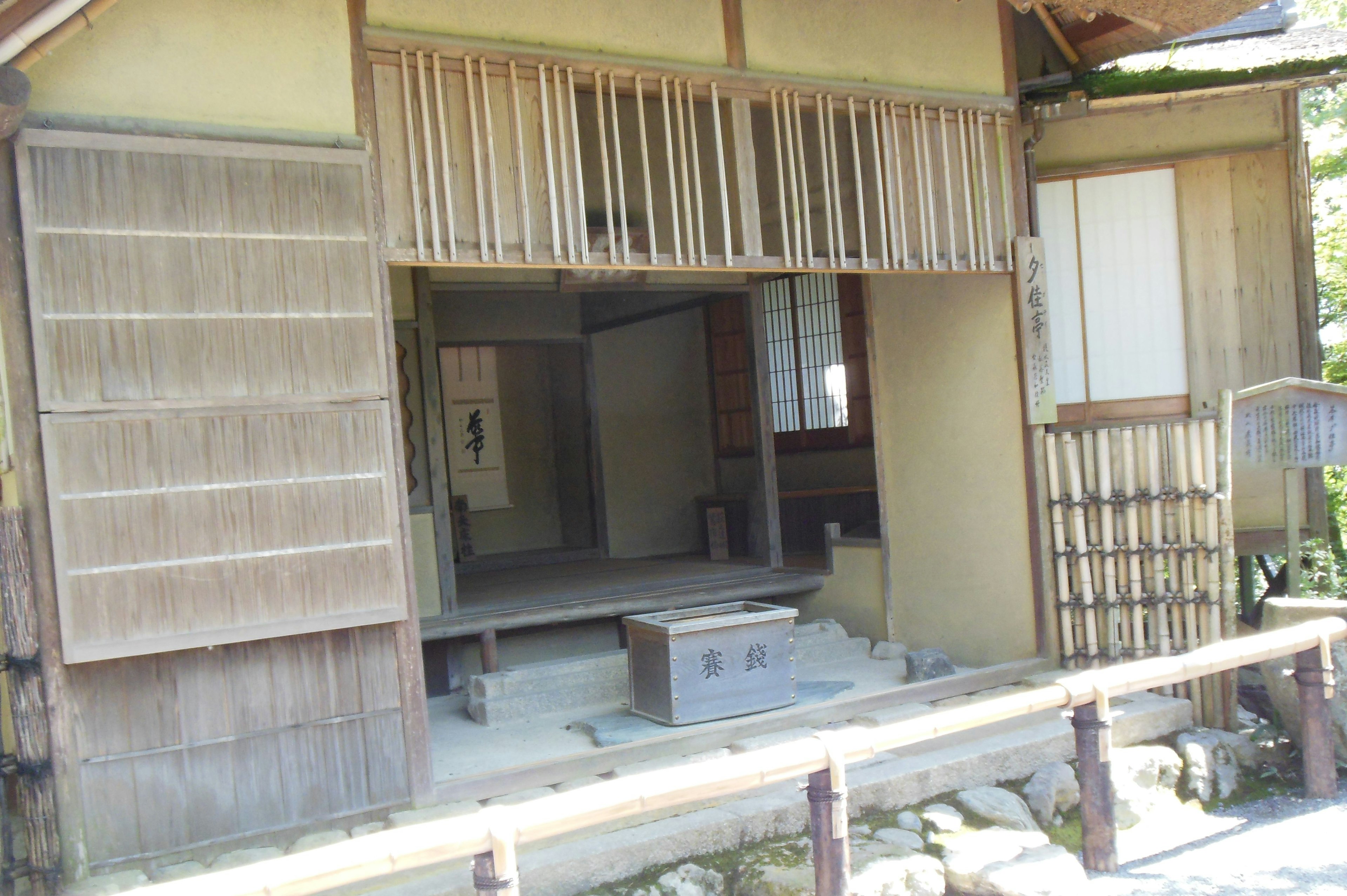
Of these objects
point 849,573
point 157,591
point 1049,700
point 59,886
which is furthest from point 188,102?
point 849,573

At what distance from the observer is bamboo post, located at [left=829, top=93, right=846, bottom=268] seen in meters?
5.73

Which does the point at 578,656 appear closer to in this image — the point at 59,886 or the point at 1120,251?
the point at 59,886

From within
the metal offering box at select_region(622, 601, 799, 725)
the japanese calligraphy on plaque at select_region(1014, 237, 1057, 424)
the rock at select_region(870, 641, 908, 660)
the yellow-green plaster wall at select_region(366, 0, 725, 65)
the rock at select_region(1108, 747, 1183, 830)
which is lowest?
the rock at select_region(1108, 747, 1183, 830)

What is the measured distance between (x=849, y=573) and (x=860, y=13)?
12.6ft

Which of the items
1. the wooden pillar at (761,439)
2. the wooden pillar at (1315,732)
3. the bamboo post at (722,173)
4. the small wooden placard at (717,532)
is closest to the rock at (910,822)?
the wooden pillar at (1315,732)

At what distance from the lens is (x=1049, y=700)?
423cm

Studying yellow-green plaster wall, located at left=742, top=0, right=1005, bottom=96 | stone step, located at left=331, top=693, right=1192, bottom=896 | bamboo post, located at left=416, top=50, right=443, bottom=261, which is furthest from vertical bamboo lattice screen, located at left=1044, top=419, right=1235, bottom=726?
bamboo post, located at left=416, top=50, right=443, bottom=261

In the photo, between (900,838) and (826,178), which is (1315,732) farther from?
(826,178)

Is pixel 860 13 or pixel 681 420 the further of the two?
pixel 681 420

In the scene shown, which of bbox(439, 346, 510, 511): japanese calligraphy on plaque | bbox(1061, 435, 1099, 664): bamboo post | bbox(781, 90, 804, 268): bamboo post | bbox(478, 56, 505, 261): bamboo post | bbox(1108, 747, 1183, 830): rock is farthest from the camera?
bbox(439, 346, 510, 511): japanese calligraphy on plaque

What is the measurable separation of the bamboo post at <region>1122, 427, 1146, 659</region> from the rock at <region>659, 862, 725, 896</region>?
3.22 m

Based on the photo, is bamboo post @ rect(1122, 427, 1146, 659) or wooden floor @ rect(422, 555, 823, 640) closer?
bamboo post @ rect(1122, 427, 1146, 659)

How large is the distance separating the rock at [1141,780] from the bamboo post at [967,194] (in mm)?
2878

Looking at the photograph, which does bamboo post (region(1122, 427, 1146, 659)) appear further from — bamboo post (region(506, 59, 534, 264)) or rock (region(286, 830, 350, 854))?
rock (region(286, 830, 350, 854))
